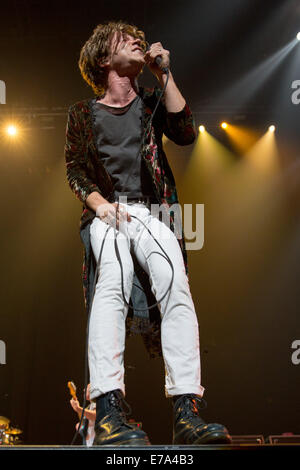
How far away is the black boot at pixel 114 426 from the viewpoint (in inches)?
37.0

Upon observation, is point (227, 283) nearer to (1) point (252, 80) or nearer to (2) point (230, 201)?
(2) point (230, 201)

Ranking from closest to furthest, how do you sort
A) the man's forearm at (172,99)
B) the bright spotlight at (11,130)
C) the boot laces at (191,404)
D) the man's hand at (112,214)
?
1. the boot laces at (191,404)
2. the man's hand at (112,214)
3. the man's forearm at (172,99)
4. the bright spotlight at (11,130)

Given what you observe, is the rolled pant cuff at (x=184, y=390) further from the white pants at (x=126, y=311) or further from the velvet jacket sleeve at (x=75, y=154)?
the velvet jacket sleeve at (x=75, y=154)

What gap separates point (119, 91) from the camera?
1.68m

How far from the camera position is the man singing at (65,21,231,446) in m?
1.10

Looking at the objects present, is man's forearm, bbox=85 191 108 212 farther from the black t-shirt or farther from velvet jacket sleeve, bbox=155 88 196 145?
velvet jacket sleeve, bbox=155 88 196 145

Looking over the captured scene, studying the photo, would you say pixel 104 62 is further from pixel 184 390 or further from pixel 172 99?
pixel 184 390

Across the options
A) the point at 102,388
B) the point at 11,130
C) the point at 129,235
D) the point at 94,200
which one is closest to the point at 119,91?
the point at 94,200

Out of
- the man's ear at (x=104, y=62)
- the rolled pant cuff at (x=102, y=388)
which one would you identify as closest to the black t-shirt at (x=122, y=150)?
the man's ear at (x=104, y=62)

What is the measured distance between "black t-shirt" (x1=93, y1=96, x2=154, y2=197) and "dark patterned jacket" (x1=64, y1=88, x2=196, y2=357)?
25 millimetres

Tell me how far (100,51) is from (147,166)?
58 cm

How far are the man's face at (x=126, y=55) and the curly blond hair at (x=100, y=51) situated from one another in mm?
23
